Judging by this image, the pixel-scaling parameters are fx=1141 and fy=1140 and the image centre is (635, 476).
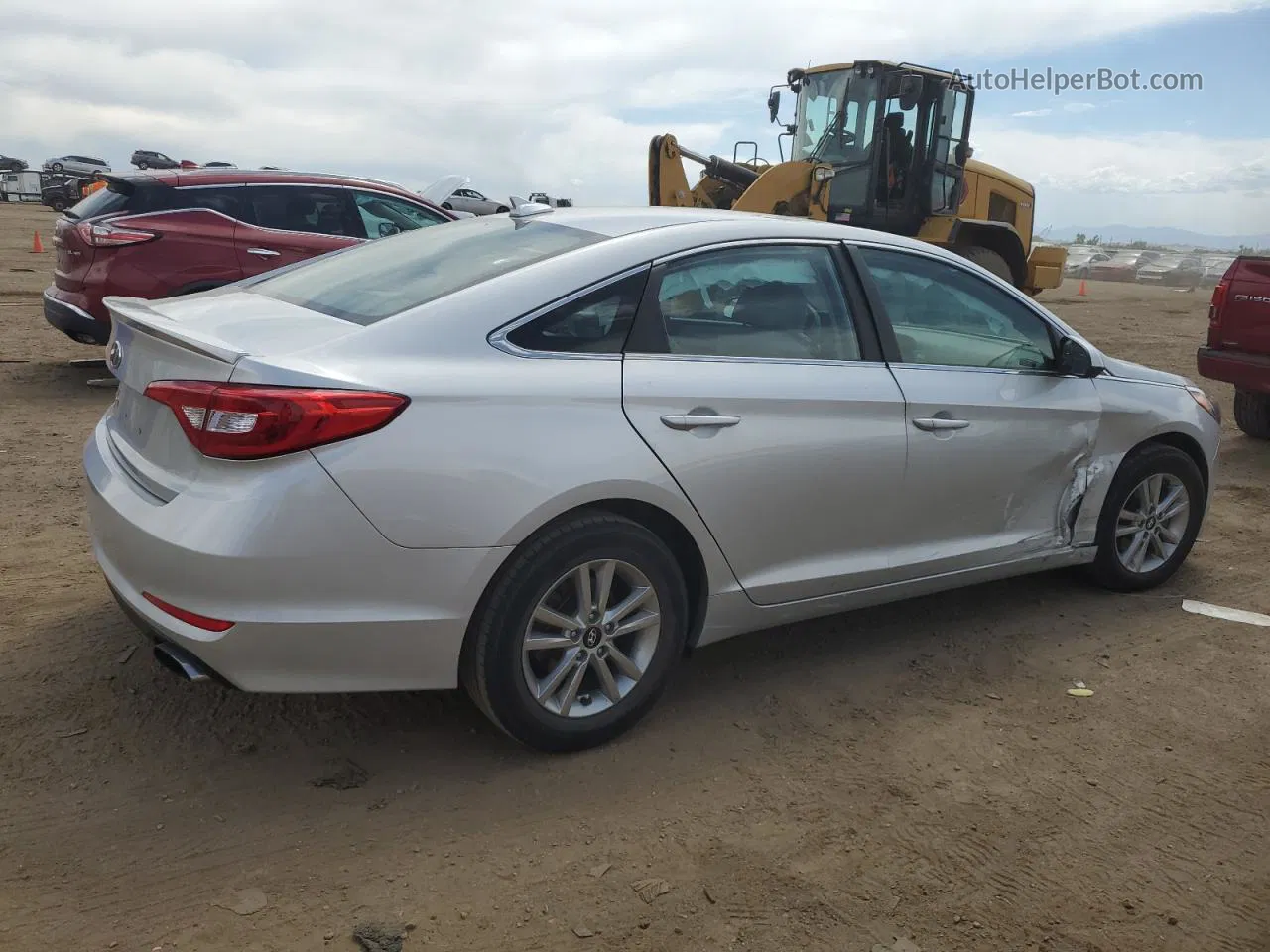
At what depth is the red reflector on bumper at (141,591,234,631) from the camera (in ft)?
9.57

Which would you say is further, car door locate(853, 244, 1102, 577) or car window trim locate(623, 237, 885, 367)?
car door locate(853, 244, 1102, 577)

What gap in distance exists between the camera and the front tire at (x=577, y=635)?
3.19 meters

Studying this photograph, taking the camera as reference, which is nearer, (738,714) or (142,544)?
(142,544)

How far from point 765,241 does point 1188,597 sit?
2809 mm

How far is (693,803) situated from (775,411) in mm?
1258

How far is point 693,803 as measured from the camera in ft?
10.7

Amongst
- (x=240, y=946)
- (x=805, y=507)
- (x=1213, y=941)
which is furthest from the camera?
(x=805, y=507)

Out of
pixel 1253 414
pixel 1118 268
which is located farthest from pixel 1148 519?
pixel 1118 268

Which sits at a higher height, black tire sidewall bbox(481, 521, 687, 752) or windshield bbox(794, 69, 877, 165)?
windshield bbox(794, 69, 877, 165)

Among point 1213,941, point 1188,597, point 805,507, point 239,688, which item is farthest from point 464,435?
point 1188,597

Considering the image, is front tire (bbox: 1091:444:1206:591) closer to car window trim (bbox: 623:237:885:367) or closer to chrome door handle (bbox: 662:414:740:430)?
car window trim (bbox: 623:237:885:367)

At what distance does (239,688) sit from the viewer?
2.98 metres

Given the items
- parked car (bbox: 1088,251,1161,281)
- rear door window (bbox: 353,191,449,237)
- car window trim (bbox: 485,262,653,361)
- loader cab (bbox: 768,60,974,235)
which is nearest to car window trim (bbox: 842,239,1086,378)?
car window trim (bbox: 485,262,653,361)

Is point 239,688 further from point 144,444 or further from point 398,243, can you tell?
point 398,243
